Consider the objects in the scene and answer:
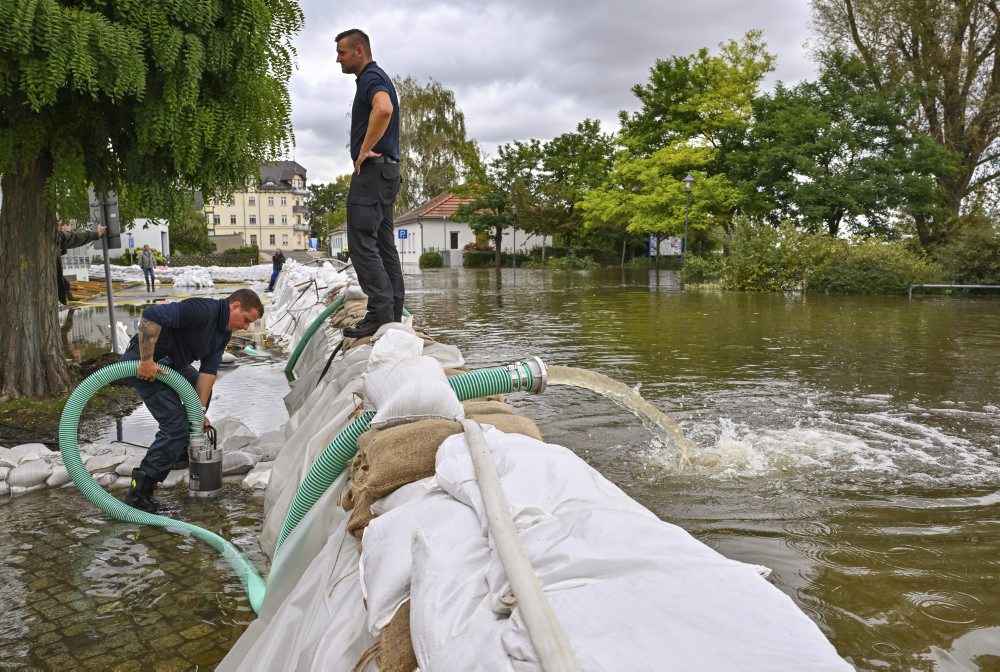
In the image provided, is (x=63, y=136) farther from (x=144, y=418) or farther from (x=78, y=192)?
(x=144, y=418)

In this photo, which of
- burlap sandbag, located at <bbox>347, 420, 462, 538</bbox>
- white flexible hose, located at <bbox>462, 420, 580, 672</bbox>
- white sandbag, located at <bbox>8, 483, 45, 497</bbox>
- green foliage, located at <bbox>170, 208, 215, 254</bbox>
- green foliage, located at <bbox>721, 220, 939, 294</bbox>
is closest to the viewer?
white flexible hose, located at <bbox>462, 420, 580, 672</bbox>

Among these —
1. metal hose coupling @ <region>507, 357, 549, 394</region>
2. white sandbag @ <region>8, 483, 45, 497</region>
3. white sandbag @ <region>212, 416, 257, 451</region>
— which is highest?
metal hose coupling @ <region>507, 357, 549, 394</region>

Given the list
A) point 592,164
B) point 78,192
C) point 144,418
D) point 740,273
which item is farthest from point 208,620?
point 592,164

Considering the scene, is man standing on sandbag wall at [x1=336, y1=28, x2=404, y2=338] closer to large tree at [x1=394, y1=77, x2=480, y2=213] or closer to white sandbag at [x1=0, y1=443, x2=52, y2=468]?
white sandbag at [x1=0, y1=443, x2=52, y2=468]

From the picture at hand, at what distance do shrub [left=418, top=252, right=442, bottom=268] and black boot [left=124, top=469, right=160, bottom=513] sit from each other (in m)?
46.6

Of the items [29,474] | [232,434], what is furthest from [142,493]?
[232,434]

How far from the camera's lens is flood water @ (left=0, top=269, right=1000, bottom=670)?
2.83m

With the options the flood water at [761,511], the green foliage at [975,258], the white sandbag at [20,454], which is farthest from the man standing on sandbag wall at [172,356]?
the green foliage at [975,258]

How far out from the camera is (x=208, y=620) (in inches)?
119

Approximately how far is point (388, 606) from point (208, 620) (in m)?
1.83

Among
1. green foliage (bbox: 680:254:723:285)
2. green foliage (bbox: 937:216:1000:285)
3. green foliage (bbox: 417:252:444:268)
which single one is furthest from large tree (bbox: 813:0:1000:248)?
green foliage (bbox: 417:252:444:268)

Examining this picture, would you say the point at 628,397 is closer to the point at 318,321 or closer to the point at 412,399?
the point at 412,399

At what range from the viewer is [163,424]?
459 cm

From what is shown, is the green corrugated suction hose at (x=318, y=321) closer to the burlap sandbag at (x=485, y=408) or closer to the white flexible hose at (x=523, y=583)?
the burlap sandbag at (x=485, y=408)
